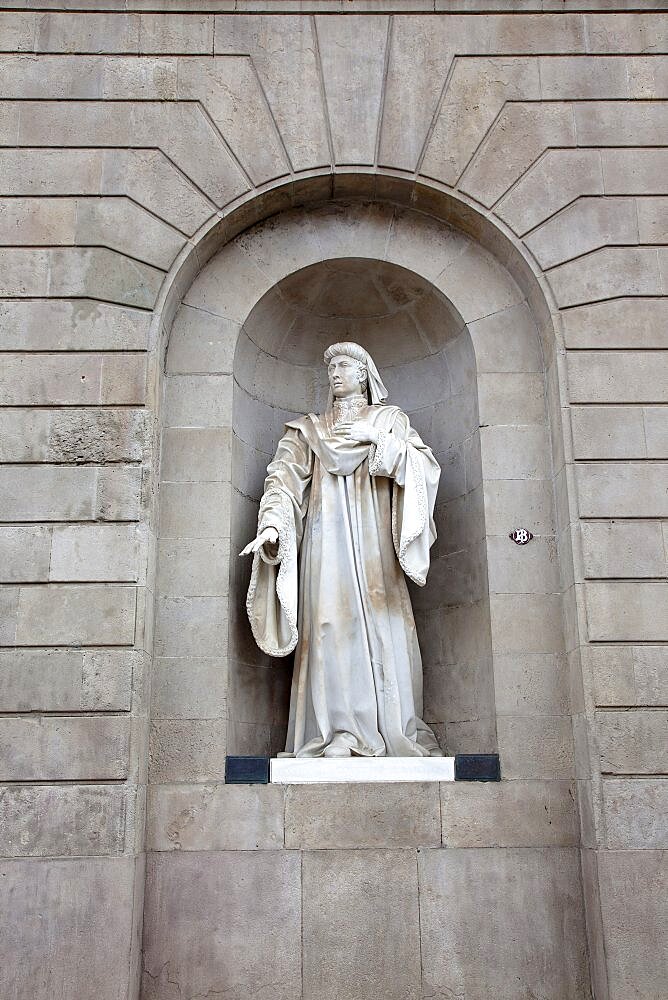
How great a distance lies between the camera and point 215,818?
6.64 m

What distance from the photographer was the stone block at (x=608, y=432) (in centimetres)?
715

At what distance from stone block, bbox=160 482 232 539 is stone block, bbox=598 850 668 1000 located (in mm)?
3514

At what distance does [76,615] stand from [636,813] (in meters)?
3.94

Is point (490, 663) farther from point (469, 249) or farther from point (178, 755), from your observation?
point (469, 249)

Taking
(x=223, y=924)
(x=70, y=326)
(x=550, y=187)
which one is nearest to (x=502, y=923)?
(x=223, y=924)

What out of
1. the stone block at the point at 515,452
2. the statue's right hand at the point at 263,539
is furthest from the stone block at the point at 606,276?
the statue's right hand at the point at 263,539

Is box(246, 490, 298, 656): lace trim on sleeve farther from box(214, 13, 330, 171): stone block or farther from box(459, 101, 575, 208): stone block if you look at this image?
box(459, 101, 575, 208): stone block

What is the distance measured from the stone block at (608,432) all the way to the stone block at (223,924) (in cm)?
353

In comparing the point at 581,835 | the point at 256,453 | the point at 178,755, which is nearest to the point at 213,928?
the point at 178,755

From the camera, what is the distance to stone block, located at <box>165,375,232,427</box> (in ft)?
25.1

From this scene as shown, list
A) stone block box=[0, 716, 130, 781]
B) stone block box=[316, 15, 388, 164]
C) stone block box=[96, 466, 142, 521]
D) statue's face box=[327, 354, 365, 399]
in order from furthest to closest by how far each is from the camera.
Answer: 1. statue's face box=[327, 354, 365, 399]
2. stone block box=[316, 15, 388, 164]
3. stone block box=[96, 466, 142, 521]
4. stone block box=[0, 716, 130, 781]

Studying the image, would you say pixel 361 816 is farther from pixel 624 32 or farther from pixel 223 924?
pixel 624 32

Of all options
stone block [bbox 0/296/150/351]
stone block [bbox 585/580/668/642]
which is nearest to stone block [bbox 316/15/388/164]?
stone block [bbox 0/296/150/351]

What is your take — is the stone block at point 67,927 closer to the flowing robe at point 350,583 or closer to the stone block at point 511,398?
the flowing robe at point 350,583
